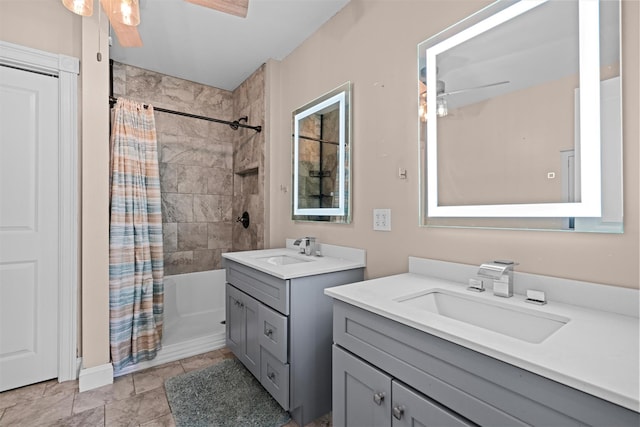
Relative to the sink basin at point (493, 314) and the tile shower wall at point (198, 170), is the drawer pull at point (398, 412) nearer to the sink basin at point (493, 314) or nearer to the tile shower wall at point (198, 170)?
the sink basin at point (493, 314)

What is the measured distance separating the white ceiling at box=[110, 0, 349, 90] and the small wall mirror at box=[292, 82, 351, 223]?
536mm

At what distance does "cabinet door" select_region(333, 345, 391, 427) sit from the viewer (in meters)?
1.00

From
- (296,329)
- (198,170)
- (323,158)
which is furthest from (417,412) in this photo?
(198,170)

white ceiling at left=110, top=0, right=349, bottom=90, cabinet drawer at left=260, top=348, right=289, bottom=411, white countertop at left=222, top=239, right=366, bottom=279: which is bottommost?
cabinet drawer at left=260, top=348, right=289, bottom=411

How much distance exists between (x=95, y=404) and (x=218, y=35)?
2.55m

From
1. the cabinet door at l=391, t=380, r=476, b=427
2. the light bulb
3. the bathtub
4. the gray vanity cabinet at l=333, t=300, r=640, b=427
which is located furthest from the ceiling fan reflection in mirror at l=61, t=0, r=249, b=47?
the bathtub

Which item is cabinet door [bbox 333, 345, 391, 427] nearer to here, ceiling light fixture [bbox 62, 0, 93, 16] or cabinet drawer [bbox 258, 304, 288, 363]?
cabinet drawer [bbox 258, 304, 288, 363]

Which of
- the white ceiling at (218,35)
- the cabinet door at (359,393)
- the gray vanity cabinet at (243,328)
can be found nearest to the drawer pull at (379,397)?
the cabinet door at (359,393)

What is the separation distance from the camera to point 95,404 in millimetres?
1708

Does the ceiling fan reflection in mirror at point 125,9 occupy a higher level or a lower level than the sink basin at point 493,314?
higher

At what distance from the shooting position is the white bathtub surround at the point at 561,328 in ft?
1.97

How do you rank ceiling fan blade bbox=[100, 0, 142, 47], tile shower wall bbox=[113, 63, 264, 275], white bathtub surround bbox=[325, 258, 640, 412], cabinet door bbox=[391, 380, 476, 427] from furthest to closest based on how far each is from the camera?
tile shower wall bbox=[113, 63, 264, 275]
ceiling fan blade bbox=[100, 0, 142, 47]
cabinet door bbox=[391, 380, 476, 427]
white bathtub surround bbox=[325, 258, 640, 412]

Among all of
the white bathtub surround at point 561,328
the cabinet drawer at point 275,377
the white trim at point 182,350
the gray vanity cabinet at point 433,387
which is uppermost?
the white bathtub surround at point 561,328

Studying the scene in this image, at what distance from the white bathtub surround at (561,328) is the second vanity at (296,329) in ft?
1.21
